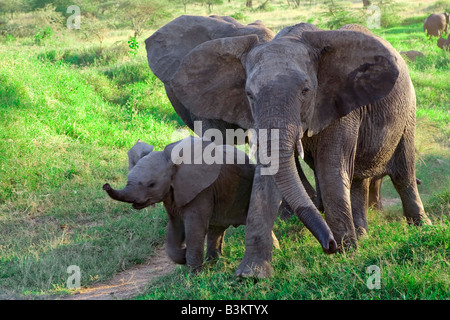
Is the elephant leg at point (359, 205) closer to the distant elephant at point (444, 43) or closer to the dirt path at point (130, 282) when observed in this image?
the dirt path at point (130, 282)

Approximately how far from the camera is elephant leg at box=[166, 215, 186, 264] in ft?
16.7

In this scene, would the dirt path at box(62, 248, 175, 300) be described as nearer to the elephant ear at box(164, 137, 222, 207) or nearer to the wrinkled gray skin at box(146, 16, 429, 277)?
the elephant ear at box(164, 137, 222, 207)

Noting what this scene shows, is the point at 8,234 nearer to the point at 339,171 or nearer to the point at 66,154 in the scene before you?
the point at 66,154

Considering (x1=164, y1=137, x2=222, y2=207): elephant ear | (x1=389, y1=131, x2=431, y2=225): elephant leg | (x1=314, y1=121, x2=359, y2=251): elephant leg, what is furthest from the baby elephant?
(x1=389, y1=131, x2=431, y2=225): elephant leg

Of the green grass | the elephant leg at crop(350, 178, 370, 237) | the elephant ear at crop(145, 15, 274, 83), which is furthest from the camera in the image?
the elephant ear at crop(145, 15, 274, 83)

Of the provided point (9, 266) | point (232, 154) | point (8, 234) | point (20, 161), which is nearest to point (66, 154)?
point (20, 161)

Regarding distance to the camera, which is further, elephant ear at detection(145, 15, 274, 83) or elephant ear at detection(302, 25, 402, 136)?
elephant ear at detection(145, 15, 274, 83)

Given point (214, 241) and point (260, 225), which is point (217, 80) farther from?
point (214, 241)

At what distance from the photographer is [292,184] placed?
414 centimetres

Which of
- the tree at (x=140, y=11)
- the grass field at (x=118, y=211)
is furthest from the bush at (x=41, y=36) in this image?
the grass field at (x=118, y=211)

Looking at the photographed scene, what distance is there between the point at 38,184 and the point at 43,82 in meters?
3.13

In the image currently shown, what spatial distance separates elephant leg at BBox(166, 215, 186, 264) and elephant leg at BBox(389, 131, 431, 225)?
2124mm

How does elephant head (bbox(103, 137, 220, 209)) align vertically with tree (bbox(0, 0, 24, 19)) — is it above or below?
above

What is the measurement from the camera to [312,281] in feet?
13.9
